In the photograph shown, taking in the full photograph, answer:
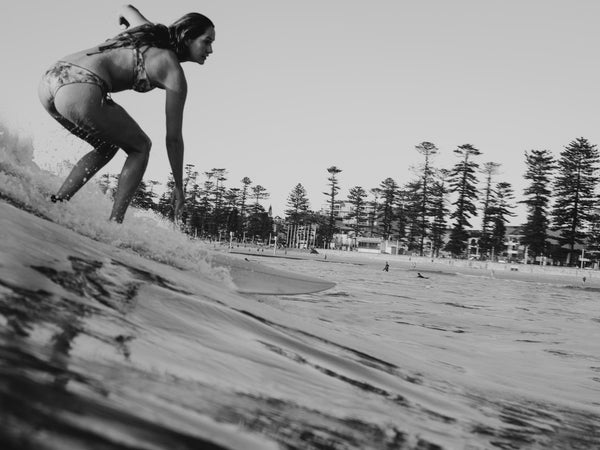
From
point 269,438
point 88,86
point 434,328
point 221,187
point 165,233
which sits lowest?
point 434,328

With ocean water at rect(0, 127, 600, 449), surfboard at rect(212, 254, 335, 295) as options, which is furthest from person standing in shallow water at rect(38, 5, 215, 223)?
surfboard at rect(212, 254, 335, 295)

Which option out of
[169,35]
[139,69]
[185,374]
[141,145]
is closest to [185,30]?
[169,35]

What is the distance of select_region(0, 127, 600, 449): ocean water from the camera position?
0.63 metres

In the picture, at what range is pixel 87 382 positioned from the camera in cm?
69

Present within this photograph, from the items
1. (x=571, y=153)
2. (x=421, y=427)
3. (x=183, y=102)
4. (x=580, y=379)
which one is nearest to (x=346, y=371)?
(x=421, y=427)

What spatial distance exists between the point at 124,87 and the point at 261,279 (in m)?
1.73

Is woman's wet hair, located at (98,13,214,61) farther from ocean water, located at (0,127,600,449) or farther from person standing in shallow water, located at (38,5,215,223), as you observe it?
ocean water, located at (0,127,600,449)

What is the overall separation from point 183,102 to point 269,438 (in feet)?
6.98

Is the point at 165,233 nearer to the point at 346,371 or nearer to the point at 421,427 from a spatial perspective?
the point at 346,371

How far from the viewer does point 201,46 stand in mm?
2676

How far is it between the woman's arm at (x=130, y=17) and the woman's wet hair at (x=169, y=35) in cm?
10

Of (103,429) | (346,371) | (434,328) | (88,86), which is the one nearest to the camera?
(103,429)

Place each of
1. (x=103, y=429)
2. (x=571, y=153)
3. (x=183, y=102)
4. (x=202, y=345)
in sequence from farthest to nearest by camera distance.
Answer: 1. (x=571, y=153)
2. (x=183, y=102)
3. (x=202, y=345)
4. (x=103, y=429)

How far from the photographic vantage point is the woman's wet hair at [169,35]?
2.54m
